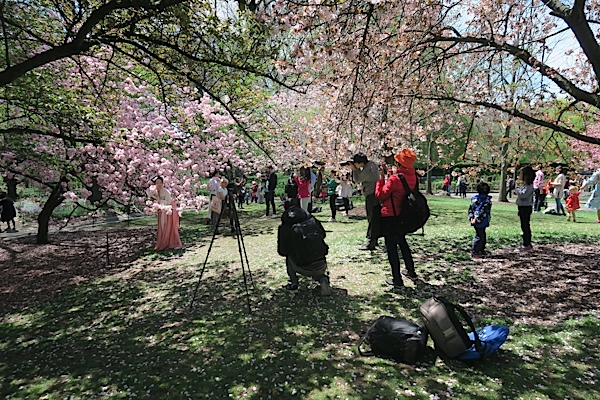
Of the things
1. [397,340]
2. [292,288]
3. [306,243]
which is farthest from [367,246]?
[397,340]

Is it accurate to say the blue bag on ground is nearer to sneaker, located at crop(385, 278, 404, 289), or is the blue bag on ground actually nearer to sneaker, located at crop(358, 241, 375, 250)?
sneaker, located at crop(385, 278, 404, 289)

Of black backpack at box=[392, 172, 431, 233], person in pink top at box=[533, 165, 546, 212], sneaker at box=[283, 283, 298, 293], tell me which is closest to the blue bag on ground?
black backpack at box=[392, 172, 431, 233]

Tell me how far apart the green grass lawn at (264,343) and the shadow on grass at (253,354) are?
0.05 ft

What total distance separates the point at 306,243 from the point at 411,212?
1539 mm

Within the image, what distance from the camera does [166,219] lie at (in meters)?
9.44

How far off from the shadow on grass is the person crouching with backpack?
1.48 feet

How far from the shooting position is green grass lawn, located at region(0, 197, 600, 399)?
3.03m

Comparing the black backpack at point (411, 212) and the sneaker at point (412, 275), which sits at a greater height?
the black backpack at point (411, 212)

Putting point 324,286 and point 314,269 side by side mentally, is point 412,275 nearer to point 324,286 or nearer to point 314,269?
point 324,286

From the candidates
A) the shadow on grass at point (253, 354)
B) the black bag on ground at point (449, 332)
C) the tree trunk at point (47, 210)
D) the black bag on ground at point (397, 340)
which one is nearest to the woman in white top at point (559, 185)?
the shadow on grass at point (253, 354)

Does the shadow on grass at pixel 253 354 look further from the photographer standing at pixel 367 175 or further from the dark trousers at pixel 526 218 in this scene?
the dark trousers at pixel 526 218

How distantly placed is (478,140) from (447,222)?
405 centimetres

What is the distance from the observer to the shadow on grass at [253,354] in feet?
9.86

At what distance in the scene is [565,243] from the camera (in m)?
8.45
